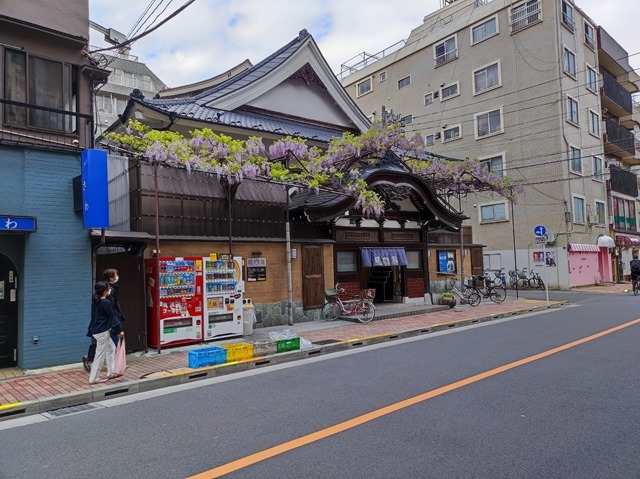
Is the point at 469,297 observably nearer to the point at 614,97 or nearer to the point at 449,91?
the point at 449,91

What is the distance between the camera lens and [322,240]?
15484mm

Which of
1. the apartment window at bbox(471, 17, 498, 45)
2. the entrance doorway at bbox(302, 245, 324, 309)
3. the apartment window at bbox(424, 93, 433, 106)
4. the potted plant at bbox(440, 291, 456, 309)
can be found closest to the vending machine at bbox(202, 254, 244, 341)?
the entrance doorway at bbox(302, 245, 324, 309)

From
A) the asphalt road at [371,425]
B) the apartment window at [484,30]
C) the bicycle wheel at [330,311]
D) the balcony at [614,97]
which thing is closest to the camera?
the asphalt road at [371,425]

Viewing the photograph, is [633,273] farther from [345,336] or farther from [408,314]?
[345,336]

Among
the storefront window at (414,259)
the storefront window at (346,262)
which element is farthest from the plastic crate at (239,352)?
the storefront window at (414,259)

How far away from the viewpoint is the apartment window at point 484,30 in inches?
1328

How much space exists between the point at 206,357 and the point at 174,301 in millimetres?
2408

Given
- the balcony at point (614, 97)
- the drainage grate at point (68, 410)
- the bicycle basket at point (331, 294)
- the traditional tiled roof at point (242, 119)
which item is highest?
the balcony at point (614, 97)

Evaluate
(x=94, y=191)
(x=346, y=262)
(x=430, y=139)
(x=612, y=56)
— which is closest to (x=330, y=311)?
(x=346, y=262)

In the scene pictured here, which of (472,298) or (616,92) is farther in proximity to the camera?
(616,92)

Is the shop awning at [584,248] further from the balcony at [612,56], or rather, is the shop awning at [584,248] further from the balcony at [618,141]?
the balcony at [612,56]

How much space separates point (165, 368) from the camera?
877 cm

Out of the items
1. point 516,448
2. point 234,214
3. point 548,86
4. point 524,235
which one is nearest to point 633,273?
point 524,235

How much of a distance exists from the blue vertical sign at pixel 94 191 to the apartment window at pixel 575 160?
100 ft
